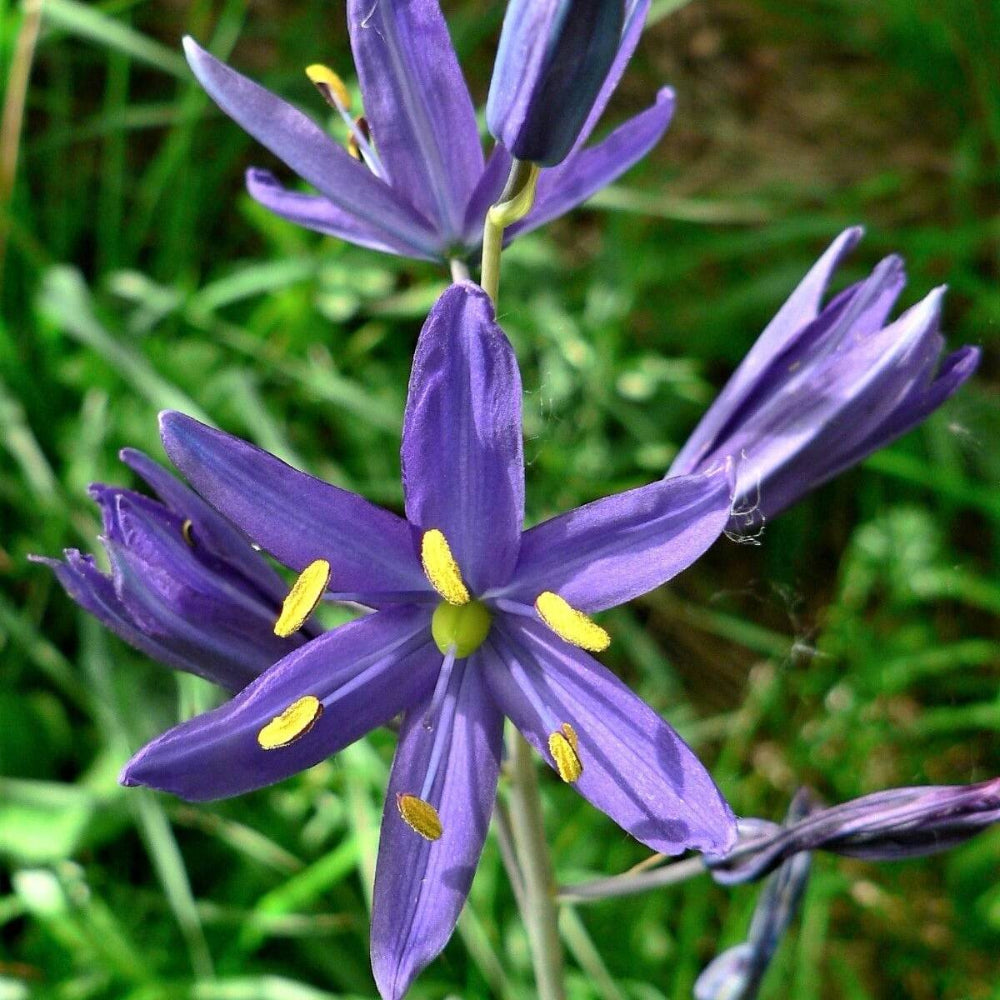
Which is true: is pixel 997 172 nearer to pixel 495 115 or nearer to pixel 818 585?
pixel 818 585

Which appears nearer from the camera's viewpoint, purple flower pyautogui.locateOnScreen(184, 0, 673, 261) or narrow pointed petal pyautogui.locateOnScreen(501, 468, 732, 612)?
narrow pointed petal pyautogui.locateOnScreen(501, 468, 732, 612)

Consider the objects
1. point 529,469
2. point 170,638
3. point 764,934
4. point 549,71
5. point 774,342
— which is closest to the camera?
point 549,71

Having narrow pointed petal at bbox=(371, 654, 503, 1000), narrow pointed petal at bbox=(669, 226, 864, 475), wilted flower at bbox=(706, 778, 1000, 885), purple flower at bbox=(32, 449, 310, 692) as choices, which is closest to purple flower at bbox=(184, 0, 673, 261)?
narrow pointed petal at bbox=(669, 226, 864, 475)

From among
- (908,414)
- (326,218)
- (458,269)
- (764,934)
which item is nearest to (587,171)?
(458,269)

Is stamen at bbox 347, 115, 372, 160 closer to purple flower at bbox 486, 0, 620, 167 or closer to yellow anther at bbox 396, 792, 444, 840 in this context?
purple flower at bbox 486, 0, 620, 167

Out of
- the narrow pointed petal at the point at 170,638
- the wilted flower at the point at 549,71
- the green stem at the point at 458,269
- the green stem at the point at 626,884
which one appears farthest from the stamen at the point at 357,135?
the green stem at the point at 626,884

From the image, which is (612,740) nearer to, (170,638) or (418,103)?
(170,638)

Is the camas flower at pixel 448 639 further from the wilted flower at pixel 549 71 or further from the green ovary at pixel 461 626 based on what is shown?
the wilted flower at pixel 549 71
